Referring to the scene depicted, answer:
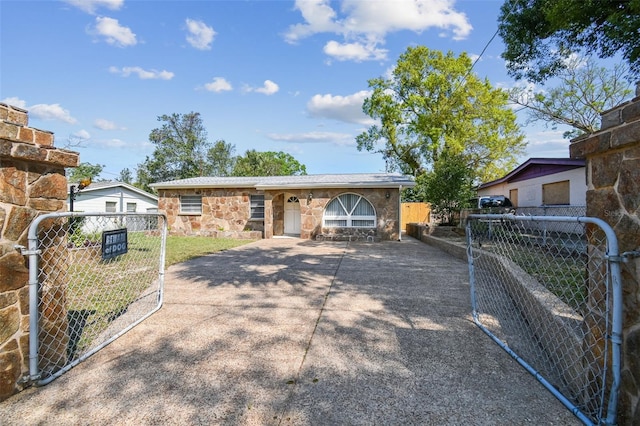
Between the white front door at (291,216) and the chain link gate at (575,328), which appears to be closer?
the chain link gate at (575,328)

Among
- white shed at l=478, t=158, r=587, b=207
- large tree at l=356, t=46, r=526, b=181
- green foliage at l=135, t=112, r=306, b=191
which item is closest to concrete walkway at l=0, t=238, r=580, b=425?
white shed at l=478, t=158, r=587, b=207

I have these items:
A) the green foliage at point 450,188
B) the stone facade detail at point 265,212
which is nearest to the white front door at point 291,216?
the stone facade detail at point 265,212

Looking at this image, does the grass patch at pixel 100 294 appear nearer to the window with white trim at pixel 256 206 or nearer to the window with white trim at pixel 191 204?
the window with white trim at pixel 256 206

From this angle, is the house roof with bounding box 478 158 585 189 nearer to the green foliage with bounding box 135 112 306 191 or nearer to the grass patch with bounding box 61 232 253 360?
the grass patch with bounding box 61 232 253 360

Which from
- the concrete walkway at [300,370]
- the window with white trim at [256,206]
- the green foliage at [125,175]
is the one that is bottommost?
the concrete walkway at [300,370]

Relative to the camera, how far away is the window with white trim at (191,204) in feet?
53.7

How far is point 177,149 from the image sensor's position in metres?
34.1

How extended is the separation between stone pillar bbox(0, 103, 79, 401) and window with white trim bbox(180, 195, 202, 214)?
565 inches

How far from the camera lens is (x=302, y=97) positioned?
2095cm

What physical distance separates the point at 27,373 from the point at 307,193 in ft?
39.0

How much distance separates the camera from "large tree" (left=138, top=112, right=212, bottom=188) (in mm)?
33750

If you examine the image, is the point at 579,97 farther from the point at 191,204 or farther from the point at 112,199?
the point at 112,199

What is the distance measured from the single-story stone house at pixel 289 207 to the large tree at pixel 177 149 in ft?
64.4

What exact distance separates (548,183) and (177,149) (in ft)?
109
